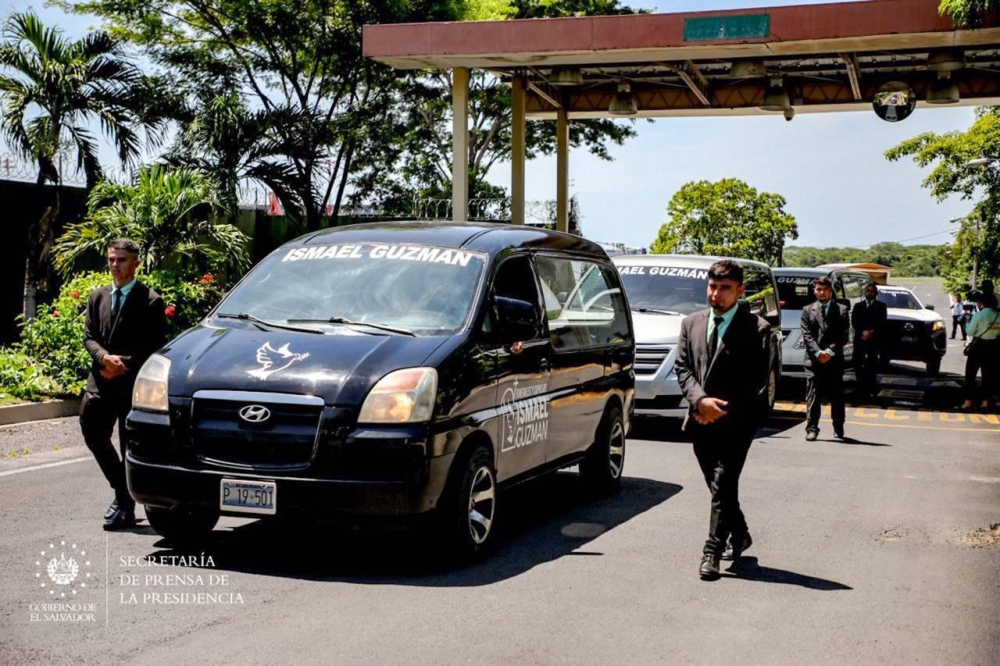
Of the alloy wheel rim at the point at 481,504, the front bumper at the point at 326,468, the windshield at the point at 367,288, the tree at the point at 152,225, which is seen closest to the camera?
the front bumper at the point at 326,468

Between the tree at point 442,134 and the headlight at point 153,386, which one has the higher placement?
the tree at point 442,134

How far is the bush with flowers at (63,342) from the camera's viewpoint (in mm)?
13781

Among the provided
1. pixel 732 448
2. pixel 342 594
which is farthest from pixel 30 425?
pixel 732 448

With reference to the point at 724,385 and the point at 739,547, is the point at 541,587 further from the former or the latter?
the point at 724,385

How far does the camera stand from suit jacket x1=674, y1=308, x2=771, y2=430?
278 inches

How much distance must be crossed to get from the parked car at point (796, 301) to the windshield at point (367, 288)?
12048 millimetres

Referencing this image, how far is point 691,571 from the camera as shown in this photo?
7207 millimetres

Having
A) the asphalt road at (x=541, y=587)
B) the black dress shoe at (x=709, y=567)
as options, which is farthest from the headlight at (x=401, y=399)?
the black dress shoe at (x=709, y=567)

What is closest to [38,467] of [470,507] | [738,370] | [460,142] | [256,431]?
[256,431]

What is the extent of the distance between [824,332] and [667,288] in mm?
2185

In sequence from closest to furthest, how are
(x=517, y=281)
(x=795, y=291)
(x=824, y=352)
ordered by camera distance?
(x=517, y=281), (x=824, y=352), (x=795, y=291)

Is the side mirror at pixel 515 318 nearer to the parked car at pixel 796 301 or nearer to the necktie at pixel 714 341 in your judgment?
the necktie at pixel 714 341

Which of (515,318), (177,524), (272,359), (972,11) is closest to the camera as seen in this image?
(272,359)

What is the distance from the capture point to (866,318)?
20266mm
